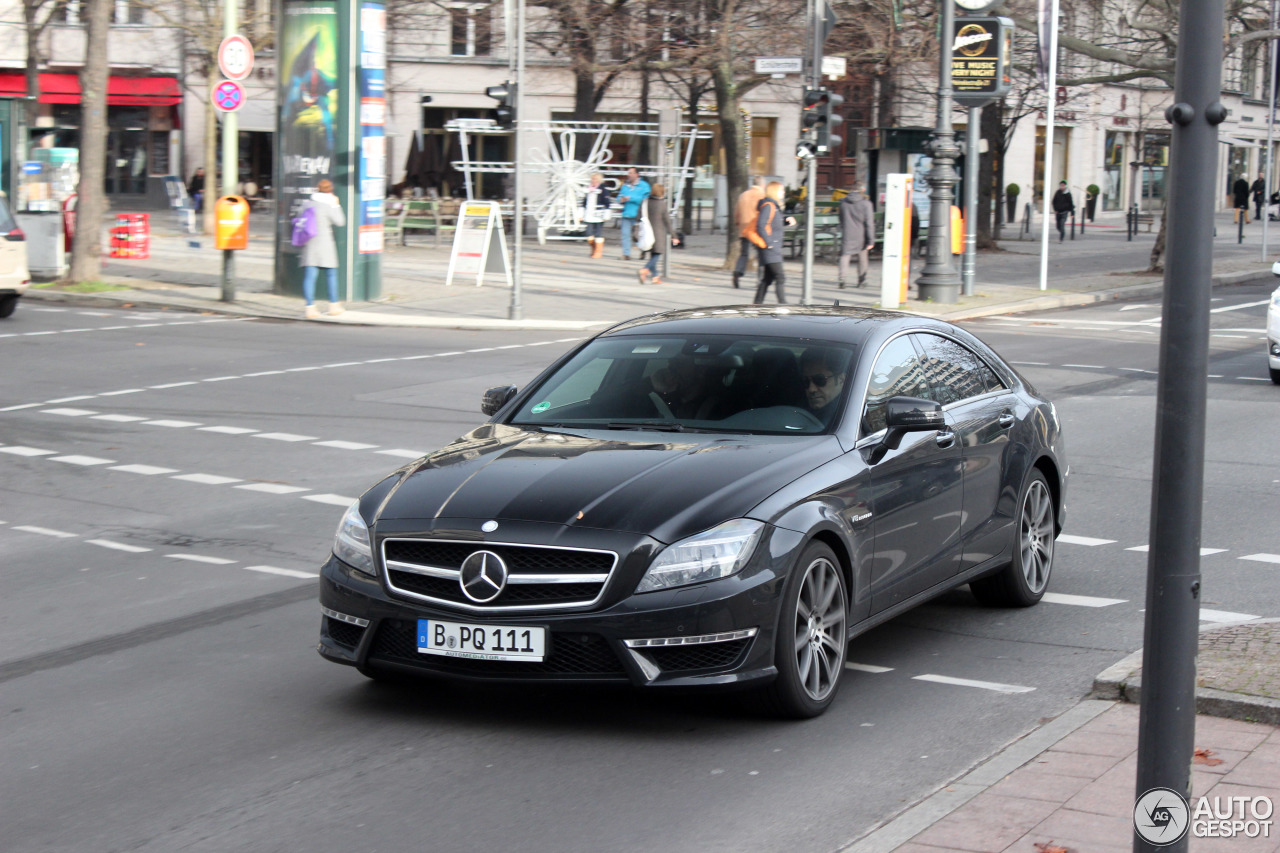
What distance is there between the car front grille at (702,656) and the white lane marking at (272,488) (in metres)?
5.75

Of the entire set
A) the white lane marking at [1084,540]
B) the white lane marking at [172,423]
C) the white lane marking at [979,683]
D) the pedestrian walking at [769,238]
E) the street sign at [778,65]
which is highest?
the street sign at [778,65]

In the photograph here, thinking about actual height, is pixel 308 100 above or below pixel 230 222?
above

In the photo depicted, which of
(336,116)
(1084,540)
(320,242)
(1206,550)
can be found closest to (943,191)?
(336,116)

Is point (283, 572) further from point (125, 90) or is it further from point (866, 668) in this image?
→ point (125, 90)

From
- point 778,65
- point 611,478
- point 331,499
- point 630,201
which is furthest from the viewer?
point 630,201

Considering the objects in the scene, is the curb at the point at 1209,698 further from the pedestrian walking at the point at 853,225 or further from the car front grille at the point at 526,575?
the pedestrian walking at the point at 853,225

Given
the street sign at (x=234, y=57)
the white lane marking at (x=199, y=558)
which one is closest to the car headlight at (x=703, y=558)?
the white lane marking at (x=199, y=558)

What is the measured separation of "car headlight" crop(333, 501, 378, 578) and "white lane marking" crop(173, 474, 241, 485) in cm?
533

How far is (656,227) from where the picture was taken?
28531mm

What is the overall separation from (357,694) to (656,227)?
75.5 ft

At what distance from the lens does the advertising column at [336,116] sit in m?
24.3

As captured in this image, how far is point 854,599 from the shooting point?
5.96 m

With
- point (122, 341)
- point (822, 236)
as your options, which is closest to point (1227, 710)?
point (122, 341)

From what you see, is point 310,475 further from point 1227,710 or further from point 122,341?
point 122,341
